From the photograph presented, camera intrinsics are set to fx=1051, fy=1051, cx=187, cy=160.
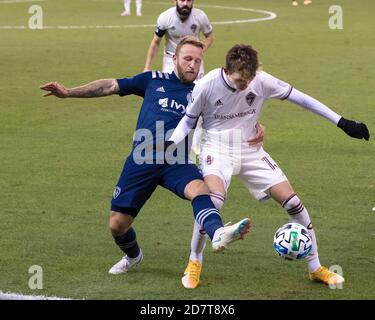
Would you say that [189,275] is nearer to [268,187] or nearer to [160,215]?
[268,187]

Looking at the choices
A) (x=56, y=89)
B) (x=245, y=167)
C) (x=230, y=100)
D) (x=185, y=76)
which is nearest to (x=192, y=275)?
(x=245, y=167)

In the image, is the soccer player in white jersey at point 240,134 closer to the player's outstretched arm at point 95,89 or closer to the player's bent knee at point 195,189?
the player's bent knee at point 195,189

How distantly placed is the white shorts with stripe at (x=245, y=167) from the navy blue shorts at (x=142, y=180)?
18 cm

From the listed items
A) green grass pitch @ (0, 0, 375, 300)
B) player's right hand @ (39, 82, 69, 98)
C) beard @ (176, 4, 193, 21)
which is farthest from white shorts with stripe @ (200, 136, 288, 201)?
beard @ (176, 4, 193, 21)

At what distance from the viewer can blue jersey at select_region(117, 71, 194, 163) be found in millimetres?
9648

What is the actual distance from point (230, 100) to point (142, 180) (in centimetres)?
108

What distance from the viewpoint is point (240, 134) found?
9648 mm

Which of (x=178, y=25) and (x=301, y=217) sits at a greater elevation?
(x=178, y=25)

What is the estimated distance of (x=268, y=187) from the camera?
957 centimetres

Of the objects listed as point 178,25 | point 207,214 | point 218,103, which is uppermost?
point 218,103

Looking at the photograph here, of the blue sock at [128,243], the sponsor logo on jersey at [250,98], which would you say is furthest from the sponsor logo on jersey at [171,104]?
the blue sock at [128,243]

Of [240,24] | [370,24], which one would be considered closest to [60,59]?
[240,24]

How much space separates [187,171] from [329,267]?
5.69 feet

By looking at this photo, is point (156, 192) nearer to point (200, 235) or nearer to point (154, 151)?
point (154, 151)
